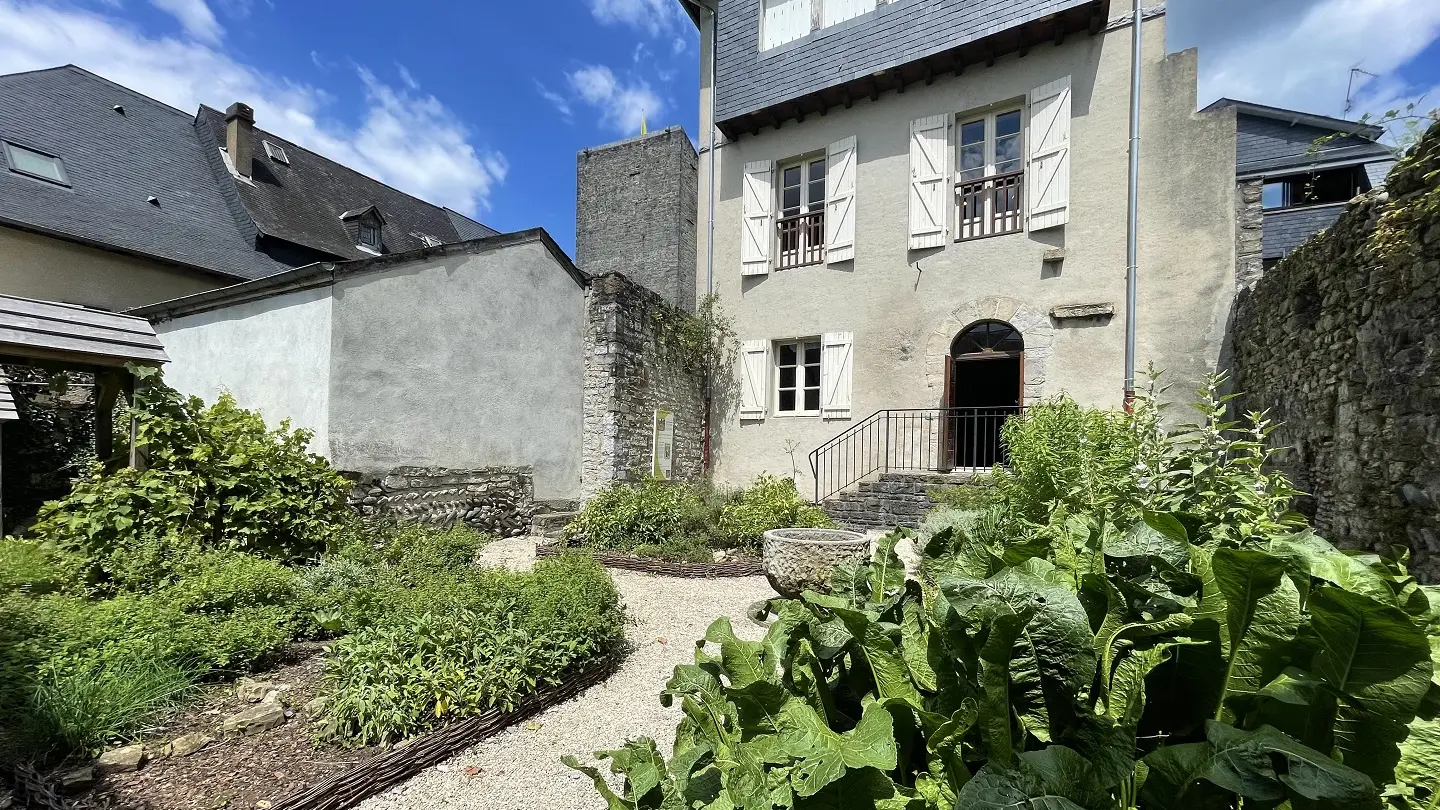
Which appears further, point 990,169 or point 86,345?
point 990,169

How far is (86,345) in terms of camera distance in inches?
160

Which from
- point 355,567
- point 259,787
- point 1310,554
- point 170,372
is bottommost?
point 259,787

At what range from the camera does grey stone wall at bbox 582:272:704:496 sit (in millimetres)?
8609

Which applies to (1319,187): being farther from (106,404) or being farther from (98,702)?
(106,404)

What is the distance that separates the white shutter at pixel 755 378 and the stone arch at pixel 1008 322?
99.8 inches

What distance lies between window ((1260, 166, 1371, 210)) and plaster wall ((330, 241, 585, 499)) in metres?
14.1

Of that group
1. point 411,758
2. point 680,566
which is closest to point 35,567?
point 411,758

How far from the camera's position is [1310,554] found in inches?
29.2

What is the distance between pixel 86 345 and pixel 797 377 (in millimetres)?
7935

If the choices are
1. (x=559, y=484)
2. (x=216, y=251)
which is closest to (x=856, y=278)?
(x=559, y=484)

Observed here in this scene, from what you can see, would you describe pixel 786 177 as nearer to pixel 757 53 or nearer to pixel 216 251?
pixel 757 53

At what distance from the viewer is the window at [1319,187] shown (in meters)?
11.8

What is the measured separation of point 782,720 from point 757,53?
10.9m

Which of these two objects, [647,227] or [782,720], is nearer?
[782,720]
